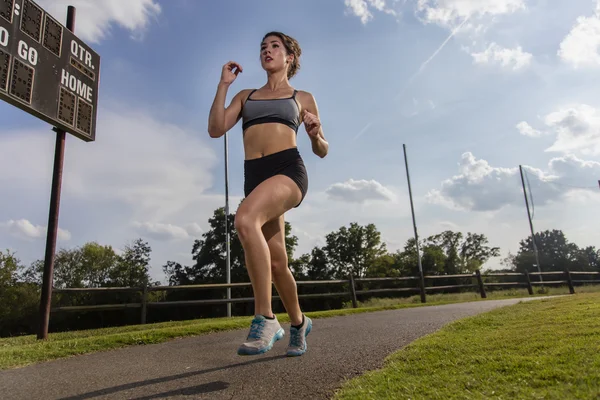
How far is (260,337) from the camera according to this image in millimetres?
2078

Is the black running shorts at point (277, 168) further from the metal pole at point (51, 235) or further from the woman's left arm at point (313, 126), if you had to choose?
the metal pole at point (51, 235)

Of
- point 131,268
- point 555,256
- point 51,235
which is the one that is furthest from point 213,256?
point 555,256

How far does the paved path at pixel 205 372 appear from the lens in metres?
2.34

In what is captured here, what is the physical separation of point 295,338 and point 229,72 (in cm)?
173

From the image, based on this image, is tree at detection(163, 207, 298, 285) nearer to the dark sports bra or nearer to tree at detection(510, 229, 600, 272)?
the dark sports bra

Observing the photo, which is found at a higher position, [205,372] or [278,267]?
[278,267]

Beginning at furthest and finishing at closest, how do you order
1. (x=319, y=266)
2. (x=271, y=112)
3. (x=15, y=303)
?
(x=319, y=266) < (x=15, y=303) < (x=271, y=112)

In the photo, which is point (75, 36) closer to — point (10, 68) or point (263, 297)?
point (10, 68)

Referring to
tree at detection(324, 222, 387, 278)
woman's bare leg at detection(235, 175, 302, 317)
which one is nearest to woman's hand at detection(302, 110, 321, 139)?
woman's bare leg at detection(235, 175, 302, 317)

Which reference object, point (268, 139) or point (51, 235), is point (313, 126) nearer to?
point (268, 139)

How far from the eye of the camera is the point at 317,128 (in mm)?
2438

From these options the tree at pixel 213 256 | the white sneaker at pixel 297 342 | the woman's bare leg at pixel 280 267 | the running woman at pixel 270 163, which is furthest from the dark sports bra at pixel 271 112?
the tree at pixel 213 256

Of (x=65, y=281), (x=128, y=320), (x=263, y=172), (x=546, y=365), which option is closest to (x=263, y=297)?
(x=263, y=172)

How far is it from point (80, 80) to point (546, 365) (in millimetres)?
8111
